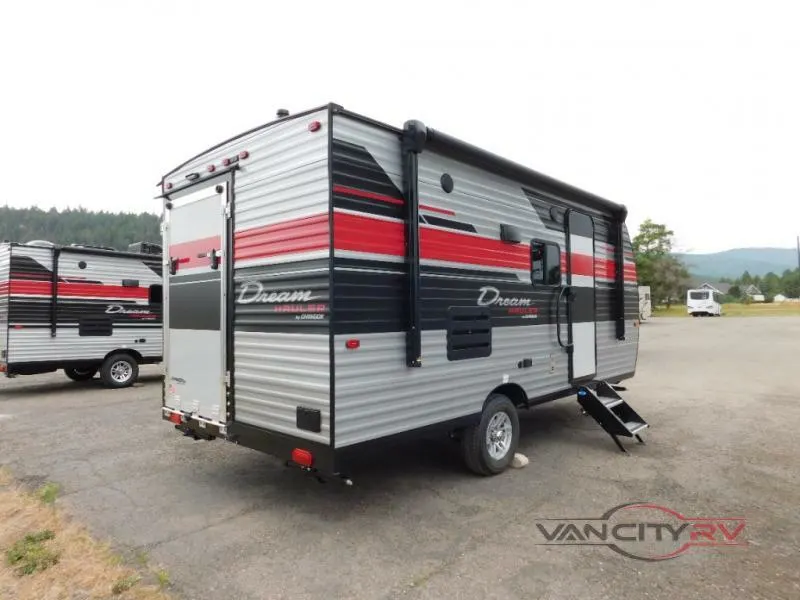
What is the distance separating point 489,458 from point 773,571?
2372 mm

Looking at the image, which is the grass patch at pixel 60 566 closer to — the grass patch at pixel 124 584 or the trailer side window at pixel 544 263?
the grass patch at pixel 124 584

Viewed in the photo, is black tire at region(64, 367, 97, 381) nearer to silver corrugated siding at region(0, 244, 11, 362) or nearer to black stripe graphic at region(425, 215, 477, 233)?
silver corrugated siding at region(0, 244, 11, 362)

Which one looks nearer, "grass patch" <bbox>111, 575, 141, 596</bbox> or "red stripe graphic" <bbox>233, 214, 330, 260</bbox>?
"grass patch" <bbox>111, 575, 141, 596</bbox>

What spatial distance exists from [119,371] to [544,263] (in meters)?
10.0

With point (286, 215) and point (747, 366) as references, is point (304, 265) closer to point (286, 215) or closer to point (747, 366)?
point (286, 215)

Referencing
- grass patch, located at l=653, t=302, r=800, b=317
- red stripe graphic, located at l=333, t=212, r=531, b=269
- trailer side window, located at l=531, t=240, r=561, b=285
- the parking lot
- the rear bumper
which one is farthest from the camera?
grass patch, located at l=653, t=302, r=800, b=317

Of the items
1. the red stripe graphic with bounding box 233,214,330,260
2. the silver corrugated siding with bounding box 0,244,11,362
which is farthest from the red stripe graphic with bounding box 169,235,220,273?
the silver corrugated siding with bounding box 0,244,11,362

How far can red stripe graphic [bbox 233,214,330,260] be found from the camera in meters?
3.78

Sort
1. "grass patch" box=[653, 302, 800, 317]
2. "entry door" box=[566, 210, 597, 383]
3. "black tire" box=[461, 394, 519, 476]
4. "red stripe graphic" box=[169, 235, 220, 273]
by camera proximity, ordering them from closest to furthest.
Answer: "red stripe graphic" box=[169, 235, 220, 273] → "black tire" box=[461, 394, 519, 476] → "entry door" box=[566, 210, 597, 383] → "grass patch" box=[653, 302, 800, 317]

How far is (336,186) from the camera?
376 cm

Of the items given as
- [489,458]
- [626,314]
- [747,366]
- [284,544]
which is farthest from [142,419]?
[747,366]

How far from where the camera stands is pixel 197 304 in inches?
194

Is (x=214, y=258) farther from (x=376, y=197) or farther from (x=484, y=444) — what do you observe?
(x=484, y=444)

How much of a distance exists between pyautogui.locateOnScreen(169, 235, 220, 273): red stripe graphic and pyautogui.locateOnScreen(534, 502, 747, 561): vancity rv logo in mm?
3810
